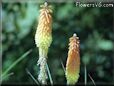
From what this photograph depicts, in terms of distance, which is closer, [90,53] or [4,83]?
[4,83]

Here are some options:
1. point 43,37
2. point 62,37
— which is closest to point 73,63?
point 43,37

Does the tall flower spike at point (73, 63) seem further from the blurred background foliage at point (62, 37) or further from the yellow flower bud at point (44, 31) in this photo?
the blurred background foliage at point (62, 37)

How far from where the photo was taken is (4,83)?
296cm

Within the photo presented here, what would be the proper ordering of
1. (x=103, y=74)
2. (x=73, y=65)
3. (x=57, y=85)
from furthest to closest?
(x=103, y=74), (x=57, y=85), (x=73, y=65)

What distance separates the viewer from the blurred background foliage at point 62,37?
11.3ft

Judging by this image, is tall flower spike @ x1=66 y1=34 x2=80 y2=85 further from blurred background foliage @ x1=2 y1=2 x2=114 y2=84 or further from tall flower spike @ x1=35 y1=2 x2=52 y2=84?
blurred background foliage @ x1=2 y1=2 x2=114 y2=84

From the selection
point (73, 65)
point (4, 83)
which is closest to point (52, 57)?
point (4, 83)

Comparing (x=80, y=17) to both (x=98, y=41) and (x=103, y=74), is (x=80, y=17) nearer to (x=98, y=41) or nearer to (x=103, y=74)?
(x=98, y=41)

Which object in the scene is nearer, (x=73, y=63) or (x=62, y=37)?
(x=73, y=63)

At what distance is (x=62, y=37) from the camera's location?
141 inches

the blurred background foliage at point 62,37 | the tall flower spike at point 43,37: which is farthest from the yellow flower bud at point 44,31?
the blurred background foliage at point 62,37

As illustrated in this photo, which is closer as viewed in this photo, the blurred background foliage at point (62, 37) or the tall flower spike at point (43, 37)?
the tall flower spike at point (43, 37)

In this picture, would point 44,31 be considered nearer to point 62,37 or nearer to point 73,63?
point 73,63

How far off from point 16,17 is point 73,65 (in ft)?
7.99
